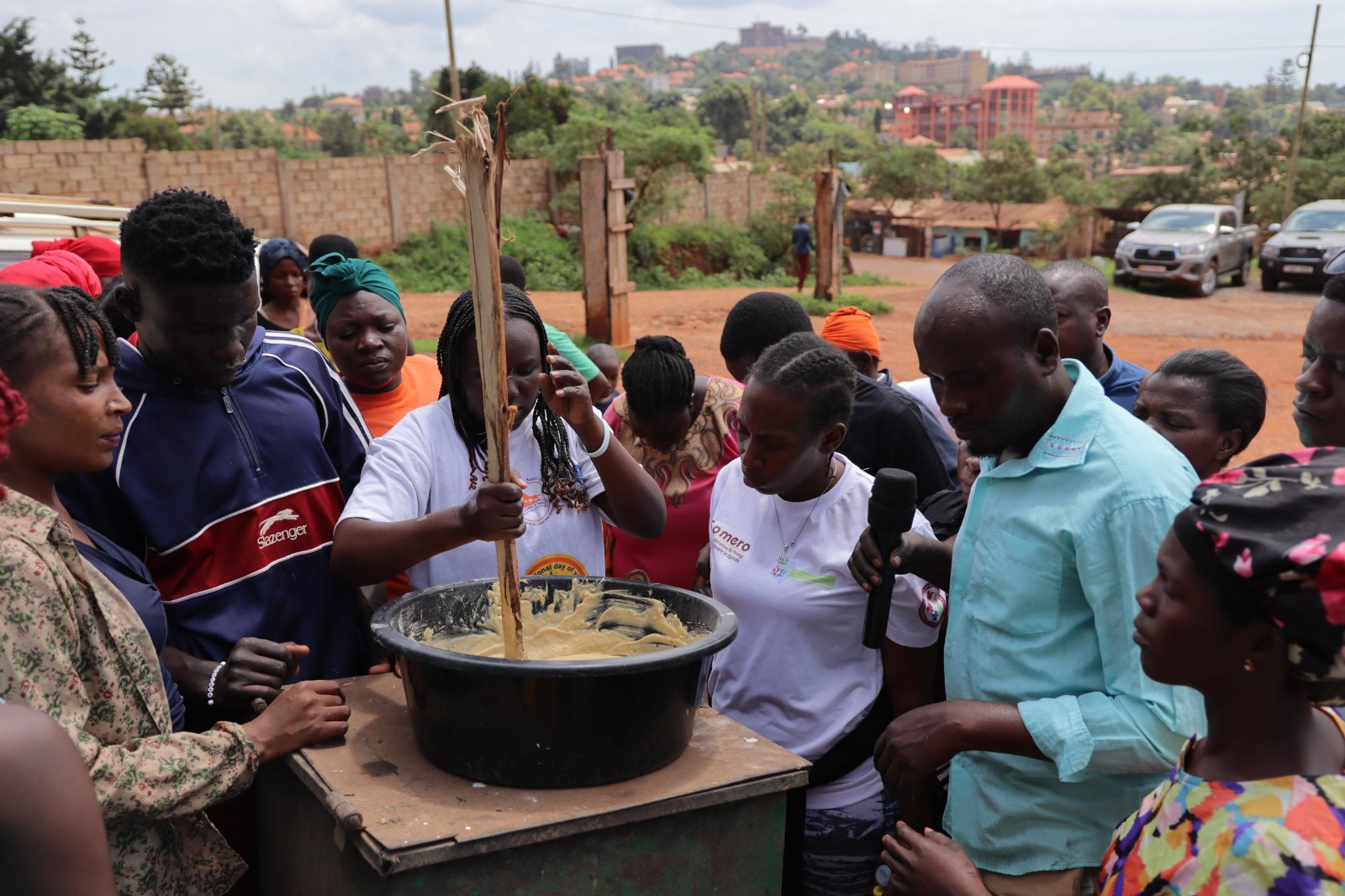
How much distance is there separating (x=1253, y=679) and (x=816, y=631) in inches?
41.7

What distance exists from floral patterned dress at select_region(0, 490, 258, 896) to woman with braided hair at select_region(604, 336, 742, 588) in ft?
5.14

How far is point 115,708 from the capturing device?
177 cm

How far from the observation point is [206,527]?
2.28 meters

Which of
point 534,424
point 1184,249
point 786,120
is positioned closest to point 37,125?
point 1184,249

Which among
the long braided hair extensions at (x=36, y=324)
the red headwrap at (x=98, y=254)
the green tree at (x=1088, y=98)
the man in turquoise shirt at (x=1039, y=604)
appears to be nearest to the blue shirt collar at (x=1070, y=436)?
the man in turquoise shirt at (x=1039, y=604)

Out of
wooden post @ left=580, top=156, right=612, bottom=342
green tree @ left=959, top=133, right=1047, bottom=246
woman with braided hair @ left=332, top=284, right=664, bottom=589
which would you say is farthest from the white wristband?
green tree @ left=959, top=133, right=1047, bottom=246

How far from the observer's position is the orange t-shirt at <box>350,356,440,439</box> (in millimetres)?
3615

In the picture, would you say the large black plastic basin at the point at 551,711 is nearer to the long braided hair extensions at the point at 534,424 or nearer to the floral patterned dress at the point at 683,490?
the long braided hair extensions at the point at 534,424

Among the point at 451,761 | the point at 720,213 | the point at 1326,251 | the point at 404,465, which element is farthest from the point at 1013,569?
the point at 720,213

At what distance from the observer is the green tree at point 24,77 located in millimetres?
23422

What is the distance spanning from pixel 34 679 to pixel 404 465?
914 mm

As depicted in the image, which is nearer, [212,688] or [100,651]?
[100,651]

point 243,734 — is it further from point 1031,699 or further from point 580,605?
point 1031,699

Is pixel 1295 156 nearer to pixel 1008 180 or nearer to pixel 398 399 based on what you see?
pixel 1008 180
